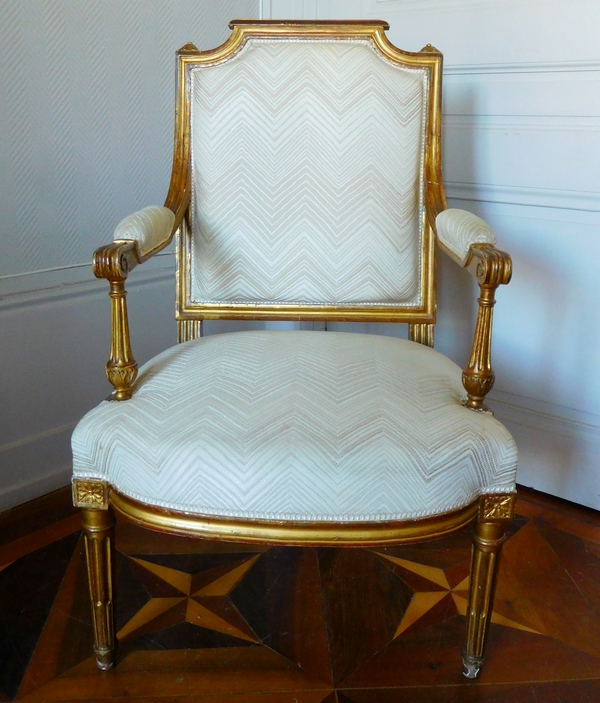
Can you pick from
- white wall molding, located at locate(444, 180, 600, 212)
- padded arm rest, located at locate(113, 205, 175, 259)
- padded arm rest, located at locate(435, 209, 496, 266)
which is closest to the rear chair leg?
padded arm rest, located at locate(435, 209, 496, 266)

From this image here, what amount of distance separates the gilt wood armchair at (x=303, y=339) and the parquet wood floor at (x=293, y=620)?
76mm

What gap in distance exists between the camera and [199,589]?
1.14m

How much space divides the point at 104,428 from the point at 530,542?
34.7 inches

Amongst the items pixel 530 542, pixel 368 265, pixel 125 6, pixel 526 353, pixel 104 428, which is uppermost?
pixel 125 6

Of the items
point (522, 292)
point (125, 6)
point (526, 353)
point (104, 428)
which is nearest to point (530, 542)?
point (526, 353)

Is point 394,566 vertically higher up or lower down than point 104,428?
lower down

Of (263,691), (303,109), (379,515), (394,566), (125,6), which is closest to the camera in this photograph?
(379,515)

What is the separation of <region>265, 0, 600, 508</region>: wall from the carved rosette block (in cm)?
94

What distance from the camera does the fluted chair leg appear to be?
2.83 ft

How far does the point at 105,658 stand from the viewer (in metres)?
0.95

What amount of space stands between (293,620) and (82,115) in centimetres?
103

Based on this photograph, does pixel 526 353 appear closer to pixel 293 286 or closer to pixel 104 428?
pixel 293 286

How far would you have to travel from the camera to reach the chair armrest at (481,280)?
2.60ft

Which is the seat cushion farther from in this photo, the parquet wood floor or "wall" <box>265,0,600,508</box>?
"wall" <box>265,0,600,508</box>
